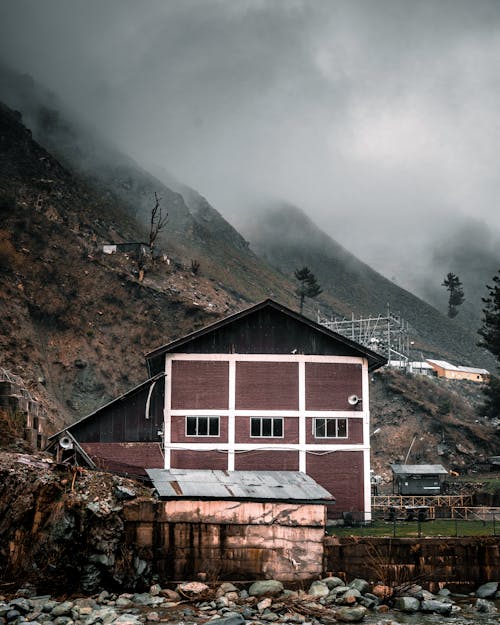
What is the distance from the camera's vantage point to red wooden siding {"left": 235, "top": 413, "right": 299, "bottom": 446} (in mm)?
39125

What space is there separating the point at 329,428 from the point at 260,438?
3.72 m

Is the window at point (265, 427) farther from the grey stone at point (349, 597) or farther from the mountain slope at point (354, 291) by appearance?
the mountain slope at point (354, 291)

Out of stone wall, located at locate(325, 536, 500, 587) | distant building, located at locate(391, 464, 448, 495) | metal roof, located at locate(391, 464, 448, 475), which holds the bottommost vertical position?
stone wall, located at locate(325, 536, 500, 587)

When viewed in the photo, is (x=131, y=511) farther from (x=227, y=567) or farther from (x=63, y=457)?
(x=63, y=457)

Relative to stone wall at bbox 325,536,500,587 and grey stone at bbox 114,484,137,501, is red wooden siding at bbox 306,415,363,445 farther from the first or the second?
grey stone at bbox 114,484,137,501

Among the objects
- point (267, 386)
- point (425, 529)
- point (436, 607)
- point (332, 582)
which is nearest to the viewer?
point (436, 607)

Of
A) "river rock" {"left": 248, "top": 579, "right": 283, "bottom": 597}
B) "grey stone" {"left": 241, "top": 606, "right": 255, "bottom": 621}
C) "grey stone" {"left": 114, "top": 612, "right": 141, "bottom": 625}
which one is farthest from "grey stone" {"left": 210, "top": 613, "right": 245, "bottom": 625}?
"river rock" {"left": 248, "top": 579, "right": 283, "bottom": 597}

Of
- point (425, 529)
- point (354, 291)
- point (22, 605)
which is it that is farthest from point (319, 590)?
point (354, 291)

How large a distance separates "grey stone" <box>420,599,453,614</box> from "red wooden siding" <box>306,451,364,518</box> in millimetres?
11457

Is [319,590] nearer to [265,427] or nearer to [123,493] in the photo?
[123,493]

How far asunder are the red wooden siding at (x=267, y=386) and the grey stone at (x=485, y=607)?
580 inches

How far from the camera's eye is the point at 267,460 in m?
38.9

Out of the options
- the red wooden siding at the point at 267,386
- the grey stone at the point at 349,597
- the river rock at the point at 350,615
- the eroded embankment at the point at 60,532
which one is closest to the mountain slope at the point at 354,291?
the red wooden siding at the point at 267,386

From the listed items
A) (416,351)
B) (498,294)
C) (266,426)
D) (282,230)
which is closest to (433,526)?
(266,426)
